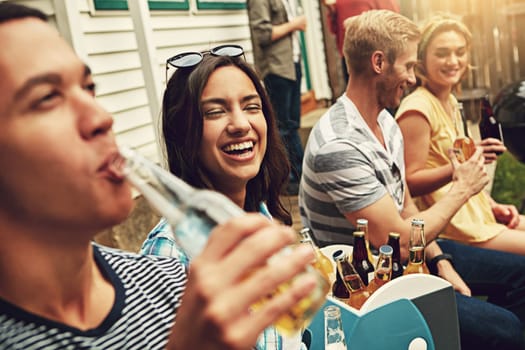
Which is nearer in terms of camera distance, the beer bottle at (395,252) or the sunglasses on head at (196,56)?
the sunglasses on head at (196,56)

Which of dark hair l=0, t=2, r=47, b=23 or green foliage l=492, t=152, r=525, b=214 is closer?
dark hair l=0, t=2, r=47, b=23

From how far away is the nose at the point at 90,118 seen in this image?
0.80 m

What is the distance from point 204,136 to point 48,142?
1.04 meters

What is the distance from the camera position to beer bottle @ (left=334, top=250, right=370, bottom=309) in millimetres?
1786

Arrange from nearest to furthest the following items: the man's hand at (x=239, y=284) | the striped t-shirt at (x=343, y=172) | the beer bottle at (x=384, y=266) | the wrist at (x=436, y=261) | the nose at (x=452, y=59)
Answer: the man's hand at (x=239, y=284) → the beer bottle at (x=384, y=266) → the striped t-shirt at (x=343, y=172) → the wrist at (x=436, y=261) → the nose at (x=452, y=59)

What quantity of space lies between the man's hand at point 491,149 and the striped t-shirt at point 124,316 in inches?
88.3

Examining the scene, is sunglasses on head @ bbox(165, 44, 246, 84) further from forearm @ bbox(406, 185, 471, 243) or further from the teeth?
forearm @ bbox(406, 185, 471, 243)

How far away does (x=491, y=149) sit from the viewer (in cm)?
293

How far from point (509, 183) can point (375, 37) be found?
3421 millimetres

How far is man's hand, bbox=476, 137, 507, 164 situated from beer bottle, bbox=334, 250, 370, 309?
1.45 metres

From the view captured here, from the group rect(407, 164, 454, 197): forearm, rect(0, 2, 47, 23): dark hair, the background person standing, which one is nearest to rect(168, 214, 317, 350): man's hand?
rect(0, 2, 47, 23): dark hair

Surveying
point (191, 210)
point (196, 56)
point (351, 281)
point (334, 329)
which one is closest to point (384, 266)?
point (351, 281)

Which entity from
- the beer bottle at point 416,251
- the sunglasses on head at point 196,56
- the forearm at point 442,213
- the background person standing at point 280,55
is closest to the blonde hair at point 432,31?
the forearm at point 442,213

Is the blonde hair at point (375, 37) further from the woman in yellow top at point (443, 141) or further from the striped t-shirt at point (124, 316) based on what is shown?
the striped t-shirt at point (124, 316)
